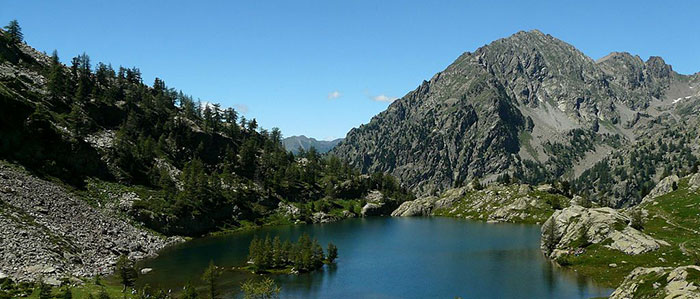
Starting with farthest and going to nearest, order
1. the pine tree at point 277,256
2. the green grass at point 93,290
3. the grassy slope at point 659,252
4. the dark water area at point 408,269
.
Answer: the pine tree at point 277,256
the grassy slope at point 659,252
the dark water area at point 408,269
the green grass at point 93,290

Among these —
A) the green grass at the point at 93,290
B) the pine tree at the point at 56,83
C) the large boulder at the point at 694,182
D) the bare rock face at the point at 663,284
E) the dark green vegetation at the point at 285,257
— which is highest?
the pine tree at the point at 56,83

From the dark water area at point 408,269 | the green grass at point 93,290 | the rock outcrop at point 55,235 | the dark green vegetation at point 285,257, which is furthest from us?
the dark green vegetation at point 285,257

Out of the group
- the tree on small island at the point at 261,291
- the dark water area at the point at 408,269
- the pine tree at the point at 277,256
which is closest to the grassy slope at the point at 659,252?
the dark water area at the point at 408,269

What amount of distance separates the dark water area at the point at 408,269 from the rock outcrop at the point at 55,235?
10.3 meters

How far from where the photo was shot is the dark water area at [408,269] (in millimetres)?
93250

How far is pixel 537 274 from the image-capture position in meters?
106

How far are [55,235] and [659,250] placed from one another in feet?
472

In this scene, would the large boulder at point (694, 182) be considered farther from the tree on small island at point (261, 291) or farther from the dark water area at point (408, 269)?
the tree on small island at point (261, 291)

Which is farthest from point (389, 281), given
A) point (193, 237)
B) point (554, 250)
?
point (193, 237)

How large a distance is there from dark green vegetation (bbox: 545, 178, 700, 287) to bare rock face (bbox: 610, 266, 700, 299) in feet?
86.7

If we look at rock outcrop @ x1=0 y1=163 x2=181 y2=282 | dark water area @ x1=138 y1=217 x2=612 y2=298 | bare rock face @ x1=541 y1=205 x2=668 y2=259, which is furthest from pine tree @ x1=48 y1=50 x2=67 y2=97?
bare rock face @ x1=541 y1=205 x2=668 y2=259

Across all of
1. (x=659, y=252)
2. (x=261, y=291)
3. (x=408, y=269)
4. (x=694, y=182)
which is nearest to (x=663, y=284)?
(x=659, y=252)

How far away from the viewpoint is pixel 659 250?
4203 inches

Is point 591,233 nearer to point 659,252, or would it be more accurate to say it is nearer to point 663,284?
point 659,252
